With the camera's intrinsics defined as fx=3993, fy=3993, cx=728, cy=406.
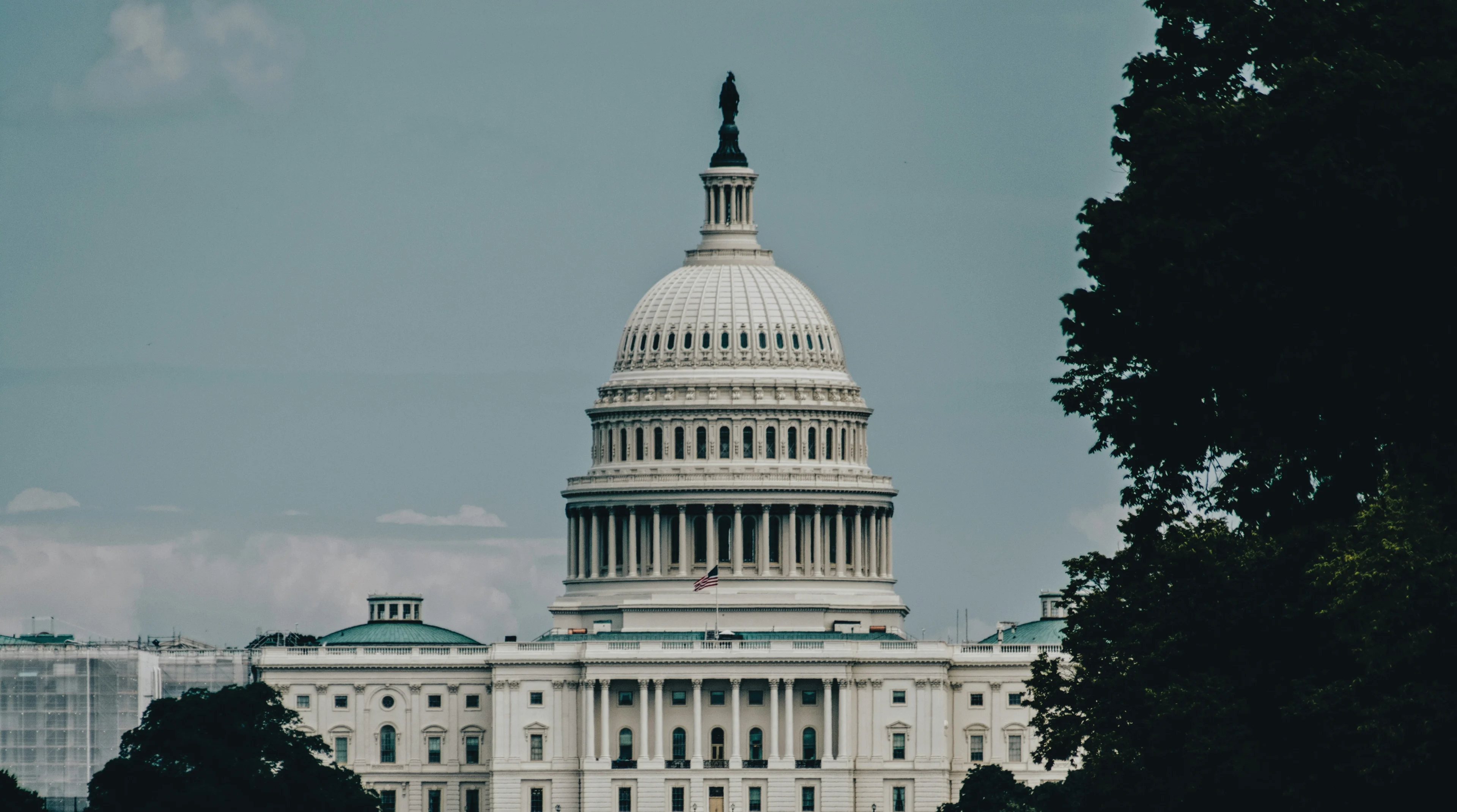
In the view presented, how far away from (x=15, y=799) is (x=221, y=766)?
16126 mm

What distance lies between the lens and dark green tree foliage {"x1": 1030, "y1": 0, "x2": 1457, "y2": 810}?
297 ft

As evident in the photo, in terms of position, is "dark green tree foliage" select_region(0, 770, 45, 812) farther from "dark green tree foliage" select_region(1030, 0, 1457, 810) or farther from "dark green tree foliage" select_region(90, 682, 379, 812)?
"dark green tree foliage" select_region(1030, 0, 1457, 810)

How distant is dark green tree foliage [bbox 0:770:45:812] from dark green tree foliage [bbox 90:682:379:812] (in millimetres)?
4804

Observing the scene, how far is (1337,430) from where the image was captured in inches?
3738

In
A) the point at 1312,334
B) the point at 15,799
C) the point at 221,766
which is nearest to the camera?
the point at 1312,334

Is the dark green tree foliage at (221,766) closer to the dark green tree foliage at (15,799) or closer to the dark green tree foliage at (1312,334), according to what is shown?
the dark green tree foliage at (15,799)

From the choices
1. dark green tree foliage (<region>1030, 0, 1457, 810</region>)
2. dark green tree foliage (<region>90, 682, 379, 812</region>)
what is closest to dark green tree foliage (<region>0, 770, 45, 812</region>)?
dark green tree foliage (<region>90, 682, 379, 812</region>)

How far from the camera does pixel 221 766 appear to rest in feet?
597

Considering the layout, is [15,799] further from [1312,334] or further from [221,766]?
[1312,334]

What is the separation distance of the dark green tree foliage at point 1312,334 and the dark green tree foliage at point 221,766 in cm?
7019

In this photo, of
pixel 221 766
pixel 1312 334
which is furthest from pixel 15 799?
pixel 1312 334

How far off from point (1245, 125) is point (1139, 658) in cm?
4180

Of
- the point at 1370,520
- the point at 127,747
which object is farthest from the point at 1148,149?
the point at 127,747

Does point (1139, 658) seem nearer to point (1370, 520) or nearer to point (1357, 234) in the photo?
point (1370, 520)
